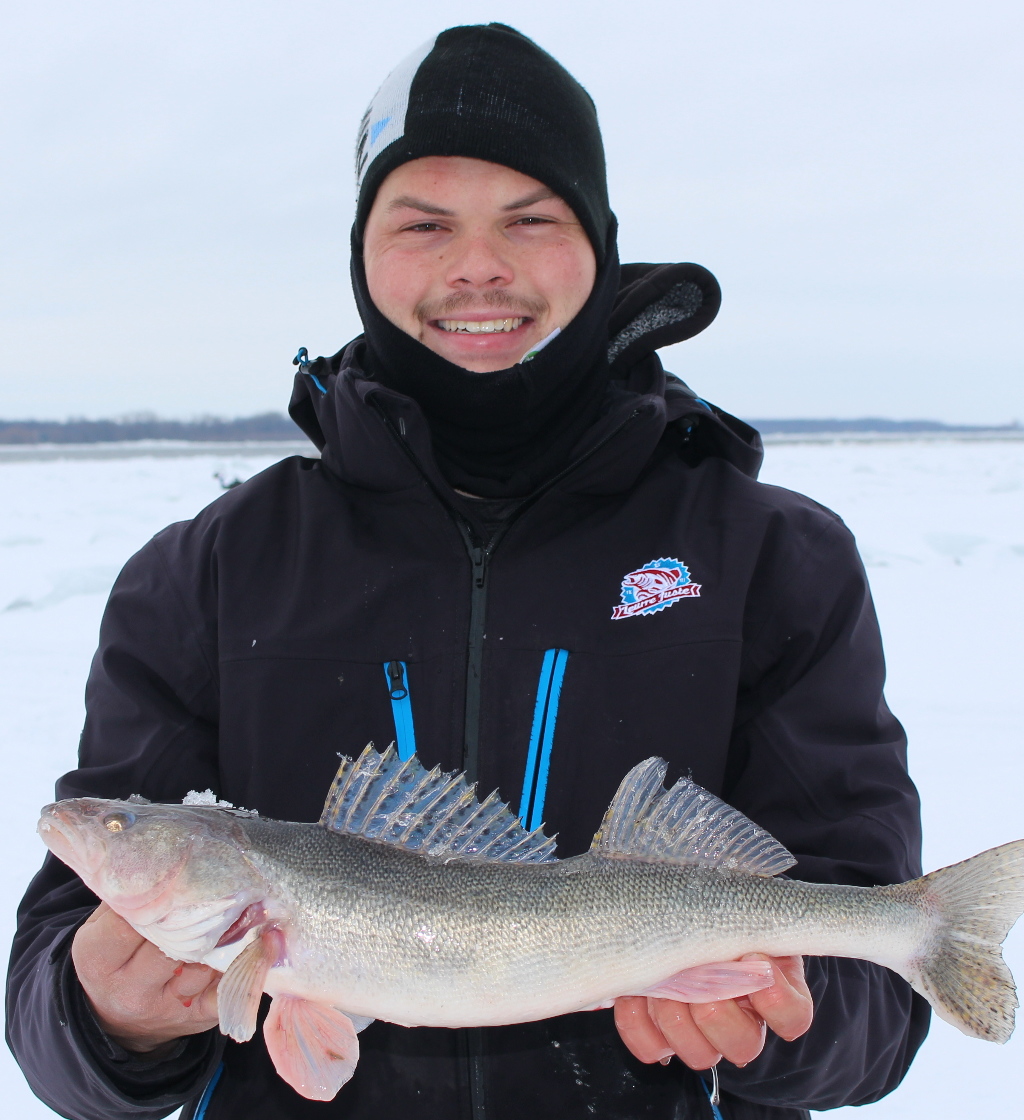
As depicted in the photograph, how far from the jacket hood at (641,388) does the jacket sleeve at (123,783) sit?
48 centimetres

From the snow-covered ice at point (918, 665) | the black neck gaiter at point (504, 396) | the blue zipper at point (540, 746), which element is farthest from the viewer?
the snow-covered ice at point (918, 665)

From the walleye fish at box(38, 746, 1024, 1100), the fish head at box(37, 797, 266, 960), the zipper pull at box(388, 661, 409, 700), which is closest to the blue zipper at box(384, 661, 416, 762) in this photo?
the zipper pull at box(388, 661, 409, 700)

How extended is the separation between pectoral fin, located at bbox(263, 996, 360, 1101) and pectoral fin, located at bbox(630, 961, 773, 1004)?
57 cm

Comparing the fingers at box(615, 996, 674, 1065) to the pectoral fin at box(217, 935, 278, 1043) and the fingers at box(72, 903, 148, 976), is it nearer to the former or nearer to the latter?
the pectoral fin at box(217, 935, 278, 1043)

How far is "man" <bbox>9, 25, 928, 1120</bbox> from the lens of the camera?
6.00ft

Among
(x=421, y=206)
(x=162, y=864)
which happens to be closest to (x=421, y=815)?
(x=162, y=864)

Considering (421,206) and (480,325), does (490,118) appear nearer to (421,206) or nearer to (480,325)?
(421,206)

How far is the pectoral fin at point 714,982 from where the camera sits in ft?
5.62

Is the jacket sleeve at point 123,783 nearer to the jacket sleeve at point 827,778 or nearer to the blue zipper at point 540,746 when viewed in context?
the blue zipper at point 540,746

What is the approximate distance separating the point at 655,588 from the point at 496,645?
0.40 metres

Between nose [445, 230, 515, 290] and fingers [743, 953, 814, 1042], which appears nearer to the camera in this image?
fingers [743, 953, 814, 1042]

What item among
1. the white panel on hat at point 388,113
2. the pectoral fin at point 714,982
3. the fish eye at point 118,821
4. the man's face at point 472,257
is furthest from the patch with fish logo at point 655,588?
the white panel on hat at point 388,113

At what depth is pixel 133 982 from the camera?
1.72 m

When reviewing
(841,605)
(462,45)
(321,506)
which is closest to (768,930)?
(841,605)
